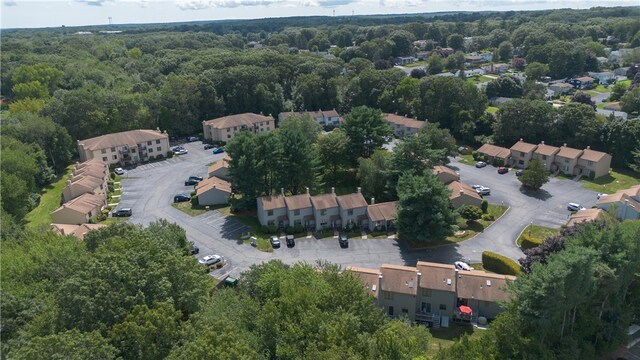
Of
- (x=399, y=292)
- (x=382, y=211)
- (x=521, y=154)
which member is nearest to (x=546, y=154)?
(x=521, y=154)

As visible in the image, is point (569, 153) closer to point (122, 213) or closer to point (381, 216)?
point (381, 216)

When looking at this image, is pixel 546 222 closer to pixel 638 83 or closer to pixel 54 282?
pixel 54 282

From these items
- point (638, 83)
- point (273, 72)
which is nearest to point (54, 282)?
point (273, 72)

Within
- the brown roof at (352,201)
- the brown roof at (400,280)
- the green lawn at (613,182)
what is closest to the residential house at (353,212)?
the brown roof at (352,201)

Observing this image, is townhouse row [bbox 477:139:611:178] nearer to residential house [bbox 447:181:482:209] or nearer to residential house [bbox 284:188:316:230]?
residential house [bbox 447:181:482:209]

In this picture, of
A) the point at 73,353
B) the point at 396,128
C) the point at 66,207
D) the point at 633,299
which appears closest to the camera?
the point at 73,353

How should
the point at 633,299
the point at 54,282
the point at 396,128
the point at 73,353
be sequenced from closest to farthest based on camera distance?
1. the point at 73,353
2. the point at 54,282
3. the point at 633,299
4. the point at 396,128
